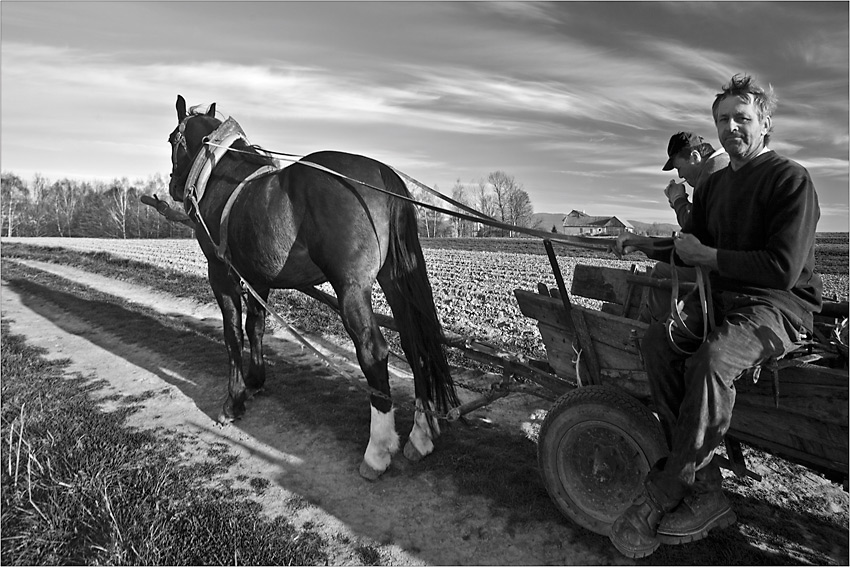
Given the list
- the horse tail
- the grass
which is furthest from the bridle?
the grass

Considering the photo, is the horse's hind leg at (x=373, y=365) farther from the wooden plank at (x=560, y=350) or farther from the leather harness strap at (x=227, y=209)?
the leather harness strap at (x=227, y=209)

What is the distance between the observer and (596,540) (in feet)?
8.87

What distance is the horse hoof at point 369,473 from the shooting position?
3424 millimetres

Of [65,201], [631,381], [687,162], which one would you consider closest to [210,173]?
[631,381]

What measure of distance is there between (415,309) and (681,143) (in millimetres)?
2509

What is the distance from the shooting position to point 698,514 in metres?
2.17

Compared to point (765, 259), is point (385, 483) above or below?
below

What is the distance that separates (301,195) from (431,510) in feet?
7.84

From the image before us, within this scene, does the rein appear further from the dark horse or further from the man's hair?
the man's hair

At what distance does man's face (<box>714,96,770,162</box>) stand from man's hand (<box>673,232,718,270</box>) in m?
0.51

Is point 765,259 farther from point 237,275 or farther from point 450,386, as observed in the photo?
point 237,275

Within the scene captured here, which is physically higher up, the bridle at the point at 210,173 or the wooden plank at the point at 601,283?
the bridle at the point at 210,173

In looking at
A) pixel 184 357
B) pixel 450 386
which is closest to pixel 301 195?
pixel 450 386

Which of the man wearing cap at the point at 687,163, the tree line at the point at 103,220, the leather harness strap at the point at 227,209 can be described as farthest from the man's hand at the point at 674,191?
the tree line at the point at 103,220
